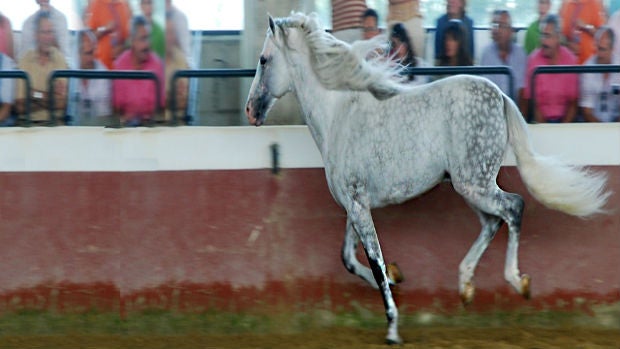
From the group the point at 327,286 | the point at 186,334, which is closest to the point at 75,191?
the point at 186,334

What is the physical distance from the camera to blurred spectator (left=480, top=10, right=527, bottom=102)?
9.45 m

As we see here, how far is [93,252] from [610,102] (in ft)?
12.6

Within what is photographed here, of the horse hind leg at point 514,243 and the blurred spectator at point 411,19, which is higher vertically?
the blurred spectator at point 411,19

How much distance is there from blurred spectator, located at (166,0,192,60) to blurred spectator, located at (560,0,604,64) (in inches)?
107

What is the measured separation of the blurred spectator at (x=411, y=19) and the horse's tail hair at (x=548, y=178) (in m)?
1.04

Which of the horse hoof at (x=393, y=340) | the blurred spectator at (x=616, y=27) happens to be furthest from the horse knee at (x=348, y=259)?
the blurred spectator at (x=616, y=27)

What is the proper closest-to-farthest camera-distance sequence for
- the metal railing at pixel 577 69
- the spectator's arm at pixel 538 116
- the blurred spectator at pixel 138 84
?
the metal railing at pixel 577 69 < the spectator's arm at pixel 538 116 < the blurred spectator at pixel 138 84

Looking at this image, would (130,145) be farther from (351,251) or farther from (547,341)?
(547,341)

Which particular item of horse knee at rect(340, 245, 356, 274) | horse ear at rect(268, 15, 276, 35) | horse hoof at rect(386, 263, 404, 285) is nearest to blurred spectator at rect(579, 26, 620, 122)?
horse hoof at rect(386, 263, 404, 285)

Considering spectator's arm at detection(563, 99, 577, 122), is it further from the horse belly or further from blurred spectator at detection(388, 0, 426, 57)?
the horse belly

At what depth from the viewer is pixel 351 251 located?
29.6 ft

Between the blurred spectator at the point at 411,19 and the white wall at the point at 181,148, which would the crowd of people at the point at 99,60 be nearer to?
the white wall at the point at 181,148

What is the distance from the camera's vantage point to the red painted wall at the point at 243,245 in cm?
924

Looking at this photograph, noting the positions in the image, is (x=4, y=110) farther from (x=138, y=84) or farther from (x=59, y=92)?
(x=138, y=84)
